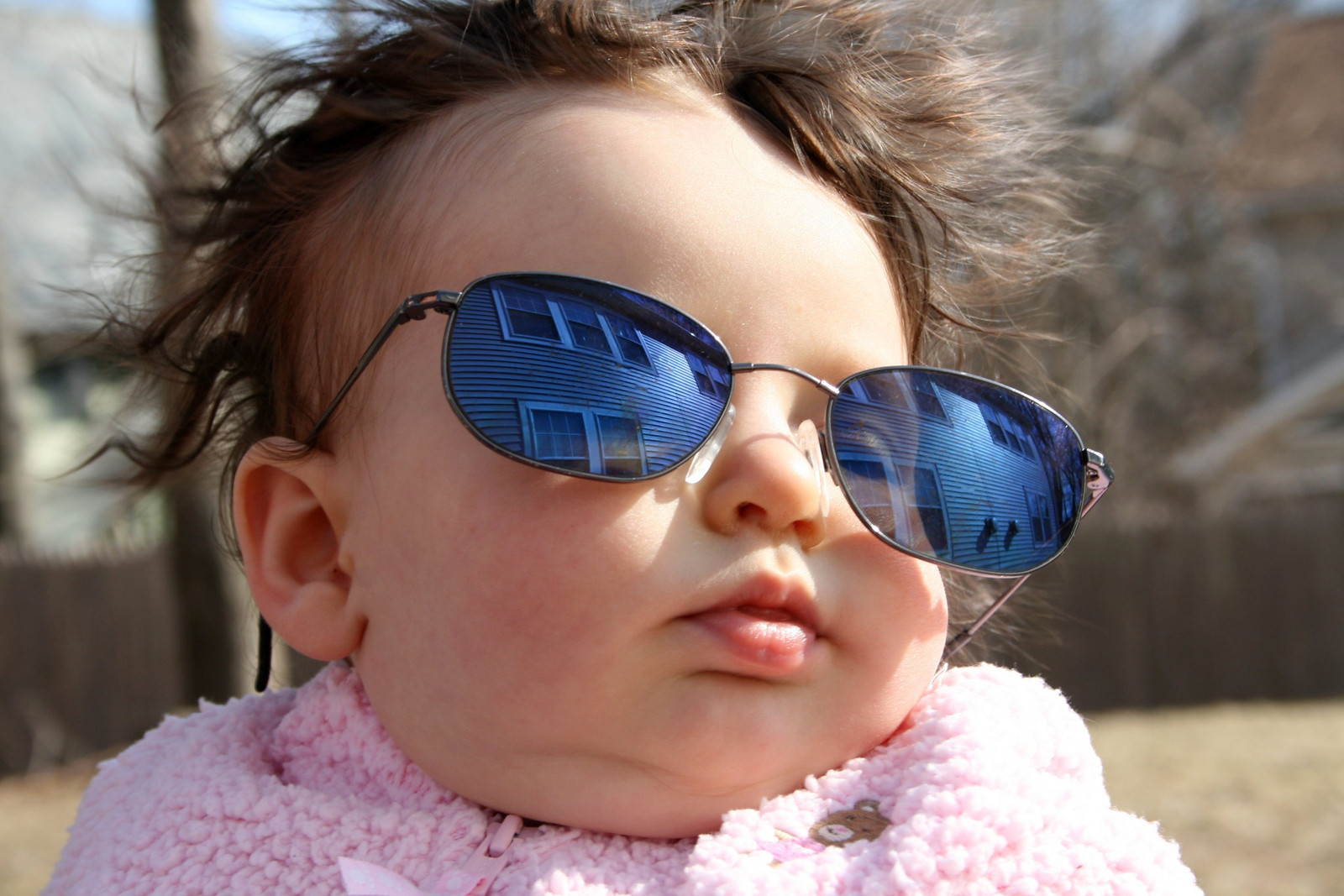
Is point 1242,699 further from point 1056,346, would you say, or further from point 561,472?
point 561,472

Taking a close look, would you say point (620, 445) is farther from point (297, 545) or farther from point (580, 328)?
point (297, 545)

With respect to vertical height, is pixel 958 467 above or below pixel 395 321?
below

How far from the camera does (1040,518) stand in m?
1.43

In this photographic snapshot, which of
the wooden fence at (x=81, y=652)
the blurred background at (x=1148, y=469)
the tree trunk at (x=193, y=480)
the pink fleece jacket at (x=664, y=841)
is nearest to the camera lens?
the pink fleece jacket at (x=664, y=841)

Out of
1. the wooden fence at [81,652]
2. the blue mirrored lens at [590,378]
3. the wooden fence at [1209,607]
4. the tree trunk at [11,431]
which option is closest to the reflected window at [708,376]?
the blue mirrored lens at [590,378]

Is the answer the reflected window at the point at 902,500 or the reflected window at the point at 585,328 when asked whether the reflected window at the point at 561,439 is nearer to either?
the reflected window at the point at 585,328

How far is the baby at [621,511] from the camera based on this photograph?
3.79 ft

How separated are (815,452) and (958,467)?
204mm

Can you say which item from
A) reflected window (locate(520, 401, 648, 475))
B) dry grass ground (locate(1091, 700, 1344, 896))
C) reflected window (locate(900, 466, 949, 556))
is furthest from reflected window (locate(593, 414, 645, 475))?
dry grass ground (locate(1091, 700, 1344, 896))

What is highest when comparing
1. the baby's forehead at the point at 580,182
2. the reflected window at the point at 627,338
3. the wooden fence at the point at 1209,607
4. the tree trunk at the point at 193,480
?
the baby's forehead at the point at 580,182

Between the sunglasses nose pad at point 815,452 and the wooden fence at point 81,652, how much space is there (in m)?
9.95

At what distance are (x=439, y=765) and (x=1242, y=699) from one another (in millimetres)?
11731

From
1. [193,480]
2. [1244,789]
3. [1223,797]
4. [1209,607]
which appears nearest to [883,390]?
[193,480]

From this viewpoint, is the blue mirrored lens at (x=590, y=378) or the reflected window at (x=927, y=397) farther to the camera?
the reflected window at (x=927, y=397)
